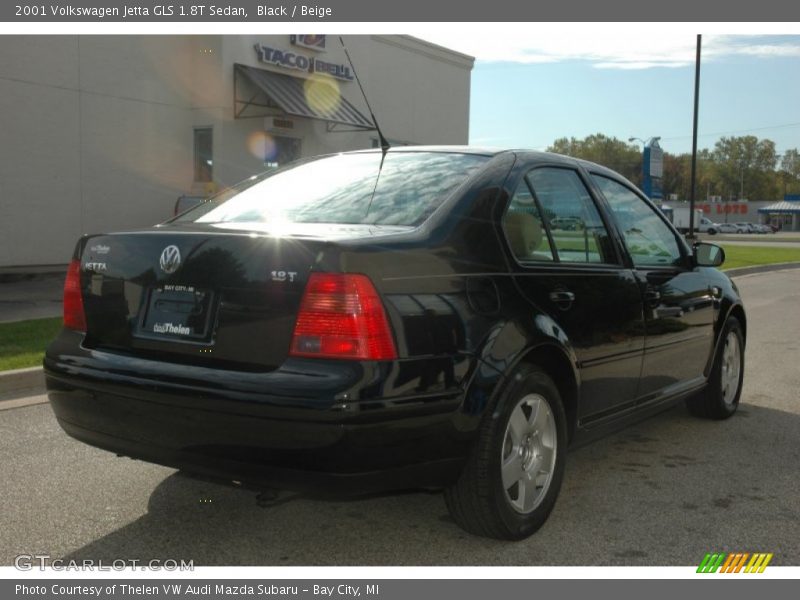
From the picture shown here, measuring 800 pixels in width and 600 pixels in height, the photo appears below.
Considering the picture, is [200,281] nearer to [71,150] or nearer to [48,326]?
[48,326]

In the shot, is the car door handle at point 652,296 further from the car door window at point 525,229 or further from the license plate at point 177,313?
the license plate at point 177,313

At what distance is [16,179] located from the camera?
1491 cm

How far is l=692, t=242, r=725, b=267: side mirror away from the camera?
16.9ft

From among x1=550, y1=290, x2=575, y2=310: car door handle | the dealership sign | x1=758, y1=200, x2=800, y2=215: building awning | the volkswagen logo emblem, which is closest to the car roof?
x1=550, y1=290, x2=575, y2=310: car door handle

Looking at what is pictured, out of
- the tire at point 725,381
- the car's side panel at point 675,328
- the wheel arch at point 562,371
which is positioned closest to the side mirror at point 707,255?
the car's side panel at point 675,328

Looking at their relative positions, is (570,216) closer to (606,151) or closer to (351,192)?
(351,192)

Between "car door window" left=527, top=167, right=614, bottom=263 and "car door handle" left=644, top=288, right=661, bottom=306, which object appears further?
"car door handle" left=644, top=288, right=661, bottom=306

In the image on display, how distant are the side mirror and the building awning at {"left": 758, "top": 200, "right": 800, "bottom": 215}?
118m

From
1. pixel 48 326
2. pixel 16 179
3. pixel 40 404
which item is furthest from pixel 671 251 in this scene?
pixel 16 179

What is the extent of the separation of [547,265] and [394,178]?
0.80 metres

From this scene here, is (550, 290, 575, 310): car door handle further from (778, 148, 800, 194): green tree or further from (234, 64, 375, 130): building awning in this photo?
(778, 148, 800, 194): green tree

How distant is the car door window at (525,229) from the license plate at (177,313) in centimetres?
130

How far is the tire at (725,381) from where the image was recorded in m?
5.63

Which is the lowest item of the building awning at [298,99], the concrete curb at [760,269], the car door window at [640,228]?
the concrete curb at [760,269]
